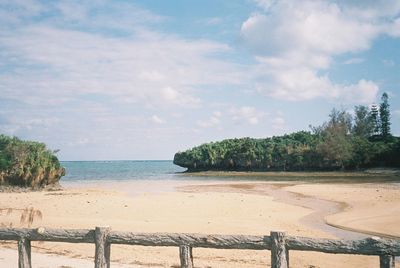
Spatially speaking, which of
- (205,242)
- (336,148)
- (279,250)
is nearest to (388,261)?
(279,250)

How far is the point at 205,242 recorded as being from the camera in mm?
8562

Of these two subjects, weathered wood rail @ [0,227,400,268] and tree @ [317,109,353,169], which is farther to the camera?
tree @ [317,109,353,169]

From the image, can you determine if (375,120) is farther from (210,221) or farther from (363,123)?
(210,221)

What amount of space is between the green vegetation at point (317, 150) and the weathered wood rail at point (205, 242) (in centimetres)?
8063

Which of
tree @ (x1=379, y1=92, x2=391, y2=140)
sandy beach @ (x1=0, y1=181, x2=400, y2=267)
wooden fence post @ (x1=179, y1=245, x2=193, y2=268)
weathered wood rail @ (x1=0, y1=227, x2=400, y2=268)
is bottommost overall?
sandy beach @ (x1=0, y1=181, x2=400, y2=267)

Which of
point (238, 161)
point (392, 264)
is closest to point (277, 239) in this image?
point (392, 264)

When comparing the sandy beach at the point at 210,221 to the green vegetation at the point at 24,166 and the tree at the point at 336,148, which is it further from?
the tree at the point at 336,148

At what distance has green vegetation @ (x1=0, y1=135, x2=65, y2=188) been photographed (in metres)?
42.4

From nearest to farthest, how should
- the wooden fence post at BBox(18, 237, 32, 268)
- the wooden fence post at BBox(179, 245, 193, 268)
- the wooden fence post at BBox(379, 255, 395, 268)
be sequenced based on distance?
the wooden fence post at BBox(379, 255, 395, 268) < the wooden fence post at BBox(179, 245, 193, 268) < the wooden fence post at BBox(18, 237, 32, 268)

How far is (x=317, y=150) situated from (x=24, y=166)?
67790 millimetres

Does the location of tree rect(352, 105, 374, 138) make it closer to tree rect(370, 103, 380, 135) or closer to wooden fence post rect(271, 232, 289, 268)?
tree rect(370, 103, 380, 135)

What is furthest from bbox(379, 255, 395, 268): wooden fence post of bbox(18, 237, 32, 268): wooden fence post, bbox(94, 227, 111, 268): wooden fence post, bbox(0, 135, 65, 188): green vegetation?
bbox(0, 135, 65, 188): green vegetation

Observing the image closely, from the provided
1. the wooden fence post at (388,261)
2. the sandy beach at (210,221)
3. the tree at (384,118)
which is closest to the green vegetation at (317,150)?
the tree at (384,118)

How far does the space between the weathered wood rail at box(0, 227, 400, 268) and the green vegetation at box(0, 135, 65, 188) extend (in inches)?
1420
